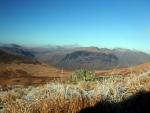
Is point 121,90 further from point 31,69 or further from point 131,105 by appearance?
point 31,69

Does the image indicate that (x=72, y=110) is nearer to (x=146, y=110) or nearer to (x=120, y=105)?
(x=120, y=105)

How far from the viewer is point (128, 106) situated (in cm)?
689

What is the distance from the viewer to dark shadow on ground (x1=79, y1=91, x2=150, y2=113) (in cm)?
640

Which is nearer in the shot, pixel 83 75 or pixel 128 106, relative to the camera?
pixel 128 106

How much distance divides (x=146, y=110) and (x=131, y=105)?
1.00ft

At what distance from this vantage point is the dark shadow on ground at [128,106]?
6402mm

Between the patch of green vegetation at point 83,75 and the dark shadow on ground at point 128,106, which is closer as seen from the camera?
the dark shadow on ground at point 128,106

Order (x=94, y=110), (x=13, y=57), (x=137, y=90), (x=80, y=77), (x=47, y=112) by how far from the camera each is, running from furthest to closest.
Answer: (x=13, y=57) < (x=80, y=77) < (x=137, y=90) < (x=94, y=110) < (x=47, y=112)

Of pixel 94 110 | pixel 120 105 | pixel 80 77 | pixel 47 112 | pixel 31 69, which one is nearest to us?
pixel 47 112

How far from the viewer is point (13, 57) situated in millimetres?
56688

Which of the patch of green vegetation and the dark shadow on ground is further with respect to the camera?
the patch of green vegetation

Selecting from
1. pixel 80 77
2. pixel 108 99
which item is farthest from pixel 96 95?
pixel 80 77

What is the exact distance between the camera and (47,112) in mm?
5871

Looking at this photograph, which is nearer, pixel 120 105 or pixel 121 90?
pixel 120 105
